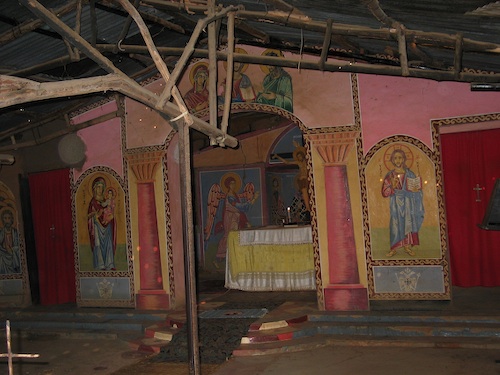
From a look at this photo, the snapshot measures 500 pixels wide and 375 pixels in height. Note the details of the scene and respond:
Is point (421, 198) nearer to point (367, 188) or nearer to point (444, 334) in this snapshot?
point (367, 188)

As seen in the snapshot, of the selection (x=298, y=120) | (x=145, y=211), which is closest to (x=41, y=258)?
(x=145, y=211)

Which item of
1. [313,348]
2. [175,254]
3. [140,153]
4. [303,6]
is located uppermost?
[303,6]

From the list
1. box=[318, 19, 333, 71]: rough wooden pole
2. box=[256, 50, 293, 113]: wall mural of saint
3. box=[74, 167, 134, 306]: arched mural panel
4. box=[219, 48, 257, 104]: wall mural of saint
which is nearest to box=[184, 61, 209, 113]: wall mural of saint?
box=[219, 48, 257, 104]: wall mural of saint

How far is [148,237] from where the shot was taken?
30.4ft

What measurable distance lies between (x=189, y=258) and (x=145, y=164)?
5509 millimetres

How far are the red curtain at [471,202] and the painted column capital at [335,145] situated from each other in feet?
6.27

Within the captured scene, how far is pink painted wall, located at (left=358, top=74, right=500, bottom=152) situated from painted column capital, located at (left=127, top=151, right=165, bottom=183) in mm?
3569

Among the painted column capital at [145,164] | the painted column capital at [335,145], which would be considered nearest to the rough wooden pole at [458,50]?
the painted column capital at [335,145]

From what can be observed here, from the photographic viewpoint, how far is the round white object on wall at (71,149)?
9.93 metres

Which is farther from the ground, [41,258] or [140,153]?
[140,153]

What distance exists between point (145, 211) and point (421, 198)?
4.62 m

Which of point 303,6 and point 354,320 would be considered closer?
point 303,6

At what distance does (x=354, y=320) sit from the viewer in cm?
755

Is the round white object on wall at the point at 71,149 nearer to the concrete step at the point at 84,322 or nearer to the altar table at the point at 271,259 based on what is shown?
the concrete step at the point at 84,322
